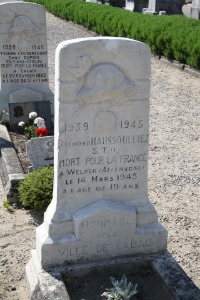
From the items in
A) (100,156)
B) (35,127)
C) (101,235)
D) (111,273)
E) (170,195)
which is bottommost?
(170,195)

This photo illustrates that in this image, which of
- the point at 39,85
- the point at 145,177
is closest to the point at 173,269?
the point at 145,177

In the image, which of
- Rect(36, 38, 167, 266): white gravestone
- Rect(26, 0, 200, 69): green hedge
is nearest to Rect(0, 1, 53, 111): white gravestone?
Rect(36, 38, 167, 266): white gravestone

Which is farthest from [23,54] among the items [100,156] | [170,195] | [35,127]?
[100,156]

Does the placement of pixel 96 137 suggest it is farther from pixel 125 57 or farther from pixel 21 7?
pixel 21 7

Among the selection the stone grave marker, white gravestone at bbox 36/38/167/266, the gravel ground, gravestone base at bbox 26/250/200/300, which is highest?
white gravestone at bbox 36/38/167/266

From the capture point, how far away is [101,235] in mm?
4320

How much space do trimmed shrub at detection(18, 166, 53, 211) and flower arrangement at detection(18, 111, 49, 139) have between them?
144cm

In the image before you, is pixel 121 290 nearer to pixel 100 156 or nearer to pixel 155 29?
pixel 100 156

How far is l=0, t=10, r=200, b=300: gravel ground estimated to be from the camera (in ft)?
15.5

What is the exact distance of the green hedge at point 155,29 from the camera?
1276cm

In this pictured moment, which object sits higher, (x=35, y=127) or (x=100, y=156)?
(x=100, y=156)

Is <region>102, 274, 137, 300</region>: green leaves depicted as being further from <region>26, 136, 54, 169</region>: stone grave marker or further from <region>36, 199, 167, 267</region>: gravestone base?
<region>26, 136, 54, 169</region>: stone grave marker

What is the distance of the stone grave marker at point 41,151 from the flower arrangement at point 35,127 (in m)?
0.57

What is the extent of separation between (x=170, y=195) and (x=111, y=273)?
2047mm
